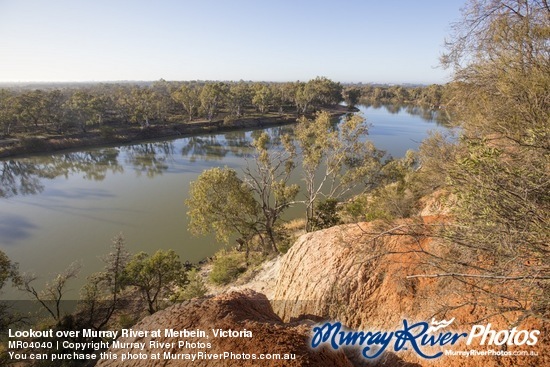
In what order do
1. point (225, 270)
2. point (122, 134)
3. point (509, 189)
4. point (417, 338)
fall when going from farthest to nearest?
point (122, 134) < point (225, 270) < point (417, 338) < point (509, 189)

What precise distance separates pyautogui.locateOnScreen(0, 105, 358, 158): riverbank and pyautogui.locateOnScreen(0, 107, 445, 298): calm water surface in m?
2.44

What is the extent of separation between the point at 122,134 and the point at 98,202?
2824 centimetres

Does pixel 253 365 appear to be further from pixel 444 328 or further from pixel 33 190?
pixel 33 190

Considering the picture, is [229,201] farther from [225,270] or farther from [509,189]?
[509,189]

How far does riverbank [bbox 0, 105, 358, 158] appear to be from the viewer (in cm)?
4084

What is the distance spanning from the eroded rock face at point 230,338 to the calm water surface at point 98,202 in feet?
32.9

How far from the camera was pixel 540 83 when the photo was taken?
19.7 ft

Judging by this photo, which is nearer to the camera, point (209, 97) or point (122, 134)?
point (122, 134)

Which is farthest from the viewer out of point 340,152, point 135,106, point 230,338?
point 135,106

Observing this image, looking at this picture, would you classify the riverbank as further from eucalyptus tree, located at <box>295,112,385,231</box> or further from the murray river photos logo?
the murray river photos logo

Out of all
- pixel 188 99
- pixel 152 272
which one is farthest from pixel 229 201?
pixel 188 99

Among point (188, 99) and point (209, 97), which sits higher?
point (209, 97)

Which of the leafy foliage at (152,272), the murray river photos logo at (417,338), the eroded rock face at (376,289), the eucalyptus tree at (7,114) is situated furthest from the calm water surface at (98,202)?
the eucalyptus tree at (7,114)

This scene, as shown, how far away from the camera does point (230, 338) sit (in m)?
5.24
